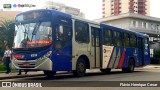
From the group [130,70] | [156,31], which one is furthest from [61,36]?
[156,31]

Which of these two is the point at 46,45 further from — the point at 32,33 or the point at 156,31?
the point at 156,31

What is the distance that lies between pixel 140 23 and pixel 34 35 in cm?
5172

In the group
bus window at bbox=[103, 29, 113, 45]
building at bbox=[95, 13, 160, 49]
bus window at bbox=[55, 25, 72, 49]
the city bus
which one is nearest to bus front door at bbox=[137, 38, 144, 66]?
bus window at bbox=[103, 29, 113, 45]

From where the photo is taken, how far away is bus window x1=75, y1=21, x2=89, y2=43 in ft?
54.6

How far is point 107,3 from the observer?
159 metres

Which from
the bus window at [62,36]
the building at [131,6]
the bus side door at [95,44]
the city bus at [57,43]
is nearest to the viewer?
the city bus at [57,43]

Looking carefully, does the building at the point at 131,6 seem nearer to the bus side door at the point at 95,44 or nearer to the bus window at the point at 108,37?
the bus window at the point at 108,37

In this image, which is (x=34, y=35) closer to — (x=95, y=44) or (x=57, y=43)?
(x=57, y=43)

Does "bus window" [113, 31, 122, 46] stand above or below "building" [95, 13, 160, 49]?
below

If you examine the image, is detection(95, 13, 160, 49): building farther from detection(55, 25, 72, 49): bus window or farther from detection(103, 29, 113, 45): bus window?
detection(55, 25, 72, 49): bus window

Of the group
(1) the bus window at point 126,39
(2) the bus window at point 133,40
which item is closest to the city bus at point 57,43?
(1) the bus window at point 126,39

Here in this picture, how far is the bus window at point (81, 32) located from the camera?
16.6 meters

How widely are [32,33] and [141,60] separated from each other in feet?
43.7

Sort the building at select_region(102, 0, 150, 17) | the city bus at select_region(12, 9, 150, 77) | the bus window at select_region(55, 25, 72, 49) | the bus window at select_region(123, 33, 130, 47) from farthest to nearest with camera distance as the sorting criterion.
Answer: the building at select_region(102, 0, 150, 17)
the bus window at select_region(123, 33, 130, 47)
the bus window at select_region(55, 25, 72, 49)
the city bus at select_region(12, 9, 150, 77)
